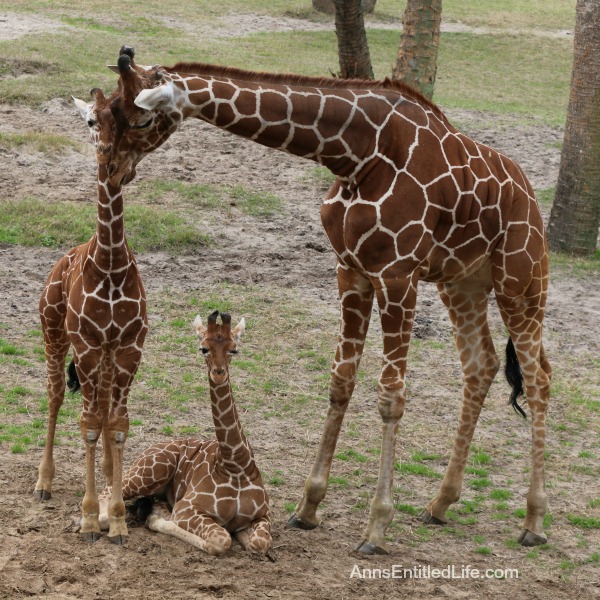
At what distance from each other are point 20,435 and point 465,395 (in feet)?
11.6

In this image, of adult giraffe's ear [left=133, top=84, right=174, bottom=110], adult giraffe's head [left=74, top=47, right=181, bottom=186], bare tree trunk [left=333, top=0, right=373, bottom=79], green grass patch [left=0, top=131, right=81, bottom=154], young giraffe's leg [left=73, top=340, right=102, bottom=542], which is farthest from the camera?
green grass patch [left=0, top=131, right=81, bottom=154]

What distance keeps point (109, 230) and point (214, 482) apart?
5.97 feet

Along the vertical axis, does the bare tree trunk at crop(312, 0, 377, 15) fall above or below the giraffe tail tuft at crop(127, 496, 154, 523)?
above

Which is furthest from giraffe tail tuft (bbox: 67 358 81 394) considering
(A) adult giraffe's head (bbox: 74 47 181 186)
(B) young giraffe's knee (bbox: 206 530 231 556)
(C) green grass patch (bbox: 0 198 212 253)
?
(C) green grass patch (bbox: 0 198 212 253)

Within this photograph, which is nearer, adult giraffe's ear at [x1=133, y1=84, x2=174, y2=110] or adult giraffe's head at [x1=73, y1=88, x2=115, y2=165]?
adult giraffe's ear at [x1=133, y1=84, x2=174, y2=110]

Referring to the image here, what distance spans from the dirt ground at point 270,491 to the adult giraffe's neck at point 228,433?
56cm

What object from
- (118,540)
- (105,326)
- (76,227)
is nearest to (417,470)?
(118,540)

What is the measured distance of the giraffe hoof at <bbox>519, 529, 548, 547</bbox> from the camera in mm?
7281

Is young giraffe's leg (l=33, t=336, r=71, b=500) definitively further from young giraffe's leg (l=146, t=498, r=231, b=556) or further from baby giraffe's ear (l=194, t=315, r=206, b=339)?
baby giraffe's ear (l=194, t=315, r=206, b=339)

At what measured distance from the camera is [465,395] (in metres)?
7.77

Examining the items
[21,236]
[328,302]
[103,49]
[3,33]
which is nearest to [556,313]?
[328,302]

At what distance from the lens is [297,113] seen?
254 inches

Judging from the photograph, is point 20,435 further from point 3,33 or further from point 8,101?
point 3,33

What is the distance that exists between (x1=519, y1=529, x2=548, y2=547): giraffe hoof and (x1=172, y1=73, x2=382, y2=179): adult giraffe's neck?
2.87 meters
